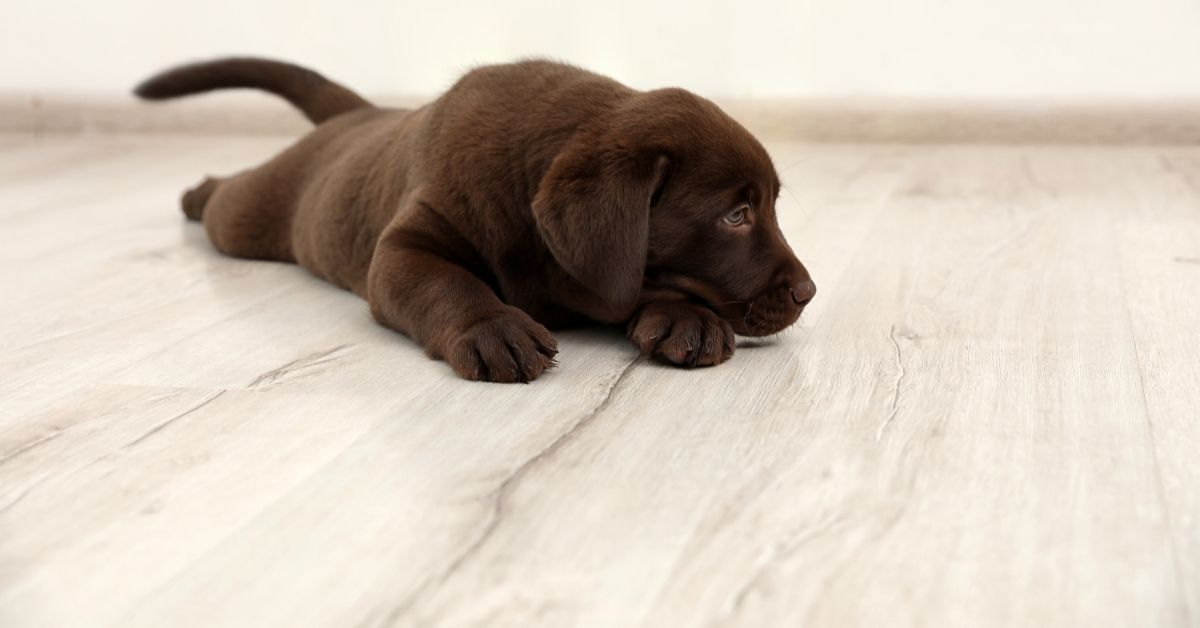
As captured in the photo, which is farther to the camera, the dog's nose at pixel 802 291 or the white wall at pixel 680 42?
the white wall at pixel 680 42

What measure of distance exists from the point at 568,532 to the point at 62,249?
215cm

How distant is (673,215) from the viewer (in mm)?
2121

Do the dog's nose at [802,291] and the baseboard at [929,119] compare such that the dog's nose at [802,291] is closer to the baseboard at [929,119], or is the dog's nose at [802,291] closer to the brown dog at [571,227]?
the brown dog at [571,227]

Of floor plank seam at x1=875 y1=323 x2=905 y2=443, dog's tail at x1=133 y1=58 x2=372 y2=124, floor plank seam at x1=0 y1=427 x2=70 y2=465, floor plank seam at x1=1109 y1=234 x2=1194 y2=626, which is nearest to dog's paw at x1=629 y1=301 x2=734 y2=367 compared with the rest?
floor plank seam at x1=875 y1=323 x2=905 y2=443

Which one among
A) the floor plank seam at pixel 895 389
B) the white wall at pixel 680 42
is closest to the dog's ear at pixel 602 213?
the floor plank seam at pixel 895 389

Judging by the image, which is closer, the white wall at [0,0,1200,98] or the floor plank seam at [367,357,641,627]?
the floor plank seam at [367,357,641,627]

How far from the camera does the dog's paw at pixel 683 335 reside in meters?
2.09

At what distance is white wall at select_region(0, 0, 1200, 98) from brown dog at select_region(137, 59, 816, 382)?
8.18 feet

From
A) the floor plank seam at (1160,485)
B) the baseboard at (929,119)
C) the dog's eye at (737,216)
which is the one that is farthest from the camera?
the baseboard at (929,119)

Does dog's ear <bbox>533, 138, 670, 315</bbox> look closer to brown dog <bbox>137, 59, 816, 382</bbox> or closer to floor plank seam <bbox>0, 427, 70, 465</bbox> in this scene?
brown dog <bbox>137, 59, 816, 382</bbox>

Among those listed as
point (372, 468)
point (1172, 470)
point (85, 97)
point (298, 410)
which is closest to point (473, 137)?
point (298, 410)

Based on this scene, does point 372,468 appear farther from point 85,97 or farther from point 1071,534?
point 85,97

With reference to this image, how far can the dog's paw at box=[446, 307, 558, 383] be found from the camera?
1994mm

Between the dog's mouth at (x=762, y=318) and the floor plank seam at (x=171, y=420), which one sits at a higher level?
the dog's mouth at (x=762, y=318)
